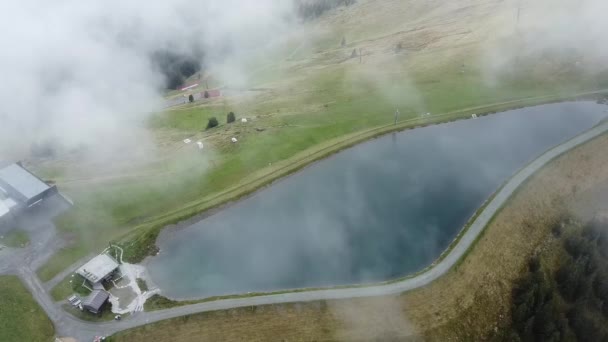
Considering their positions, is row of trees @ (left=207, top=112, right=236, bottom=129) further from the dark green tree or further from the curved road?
the curved road

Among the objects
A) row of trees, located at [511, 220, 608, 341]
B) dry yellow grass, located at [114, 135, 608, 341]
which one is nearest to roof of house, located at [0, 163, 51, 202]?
dry yellow grass, located at [114, 135, 608, 341]

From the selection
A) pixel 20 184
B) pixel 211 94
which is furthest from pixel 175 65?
pixel 20 184

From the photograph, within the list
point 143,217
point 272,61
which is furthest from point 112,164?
point 272,61

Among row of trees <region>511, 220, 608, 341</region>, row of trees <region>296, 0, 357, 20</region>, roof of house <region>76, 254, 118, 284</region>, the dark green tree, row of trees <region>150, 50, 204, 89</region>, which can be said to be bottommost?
row of trees <region>511, 220, 608, 341</region>

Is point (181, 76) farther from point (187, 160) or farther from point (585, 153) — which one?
point (585, 153)

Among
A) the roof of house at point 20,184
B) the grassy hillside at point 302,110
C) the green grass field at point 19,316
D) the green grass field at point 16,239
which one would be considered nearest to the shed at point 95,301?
the green grass field at point 19,316

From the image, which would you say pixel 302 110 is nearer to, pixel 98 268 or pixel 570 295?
pixel 98 268
